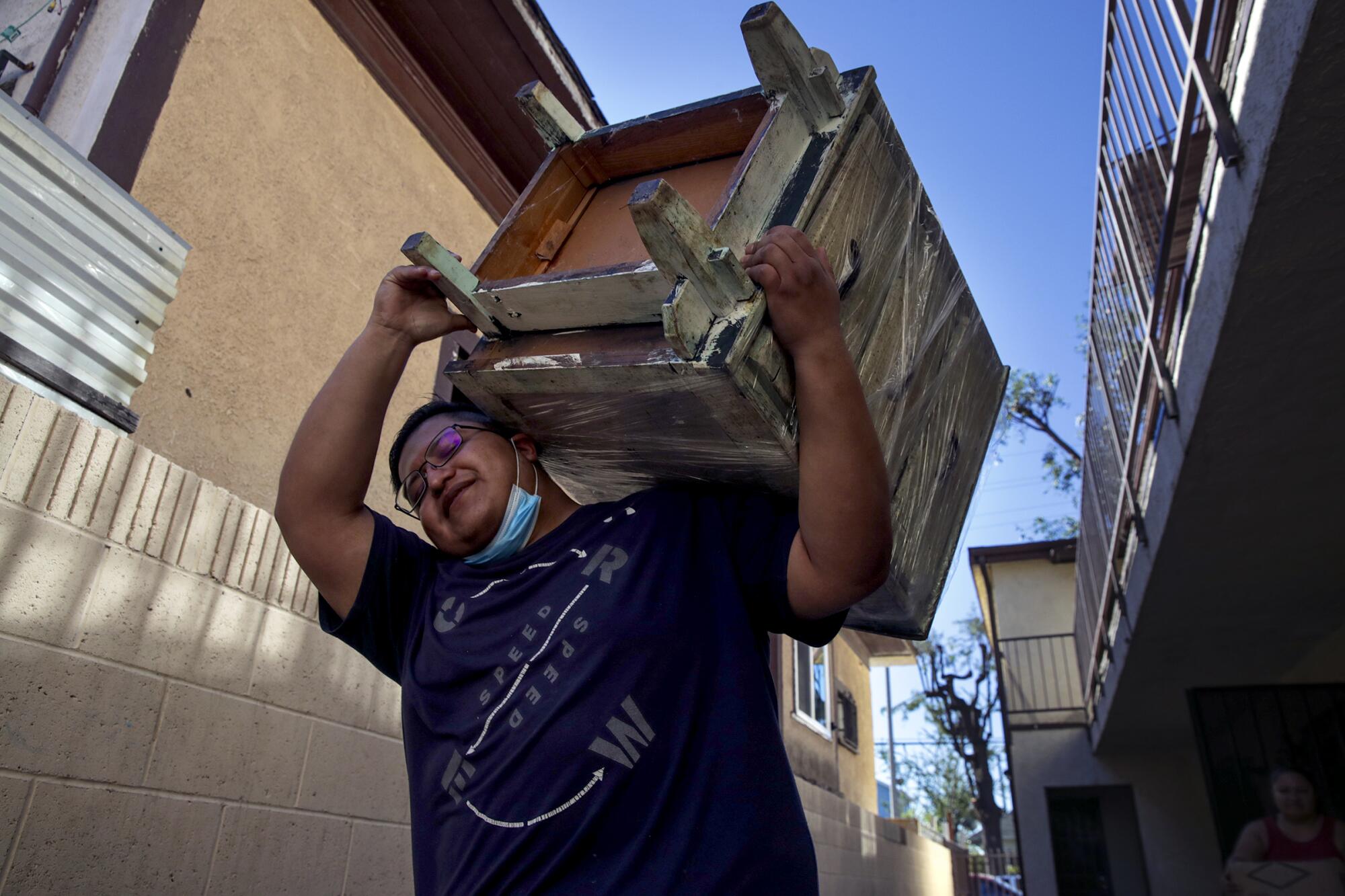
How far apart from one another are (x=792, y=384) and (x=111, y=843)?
1826mm

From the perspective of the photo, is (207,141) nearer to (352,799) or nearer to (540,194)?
(540,194)

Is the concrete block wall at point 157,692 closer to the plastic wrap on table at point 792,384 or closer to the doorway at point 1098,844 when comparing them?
the plastic wrap on table at point 792,384

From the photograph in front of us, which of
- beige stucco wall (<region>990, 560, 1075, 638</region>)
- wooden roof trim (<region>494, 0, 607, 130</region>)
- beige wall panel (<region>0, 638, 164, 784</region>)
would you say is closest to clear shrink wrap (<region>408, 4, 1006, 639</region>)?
beige wall panel (<region>0, 638, 164, 784</region>)

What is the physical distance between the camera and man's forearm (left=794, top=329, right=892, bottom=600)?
1.33m

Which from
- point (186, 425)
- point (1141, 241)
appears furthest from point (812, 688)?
point (186, 425)

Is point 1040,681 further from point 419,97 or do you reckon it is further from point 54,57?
point 54,57

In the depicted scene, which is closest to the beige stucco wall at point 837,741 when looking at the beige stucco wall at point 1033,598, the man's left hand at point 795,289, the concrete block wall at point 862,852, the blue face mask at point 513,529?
the concrete block wall at point 862,852

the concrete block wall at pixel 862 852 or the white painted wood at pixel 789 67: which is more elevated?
the white painted wood at pixel 789 67

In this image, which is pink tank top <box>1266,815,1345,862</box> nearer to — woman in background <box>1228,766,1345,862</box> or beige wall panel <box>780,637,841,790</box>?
woman in background <box>1228,766,1345,862</box>

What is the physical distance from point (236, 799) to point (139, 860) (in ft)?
0.98

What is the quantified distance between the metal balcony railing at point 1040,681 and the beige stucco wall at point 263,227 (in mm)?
9634

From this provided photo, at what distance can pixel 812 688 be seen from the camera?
9320mm

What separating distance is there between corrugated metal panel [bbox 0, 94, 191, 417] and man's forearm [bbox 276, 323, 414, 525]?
0.84 metres

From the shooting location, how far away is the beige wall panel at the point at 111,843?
1792 mm
